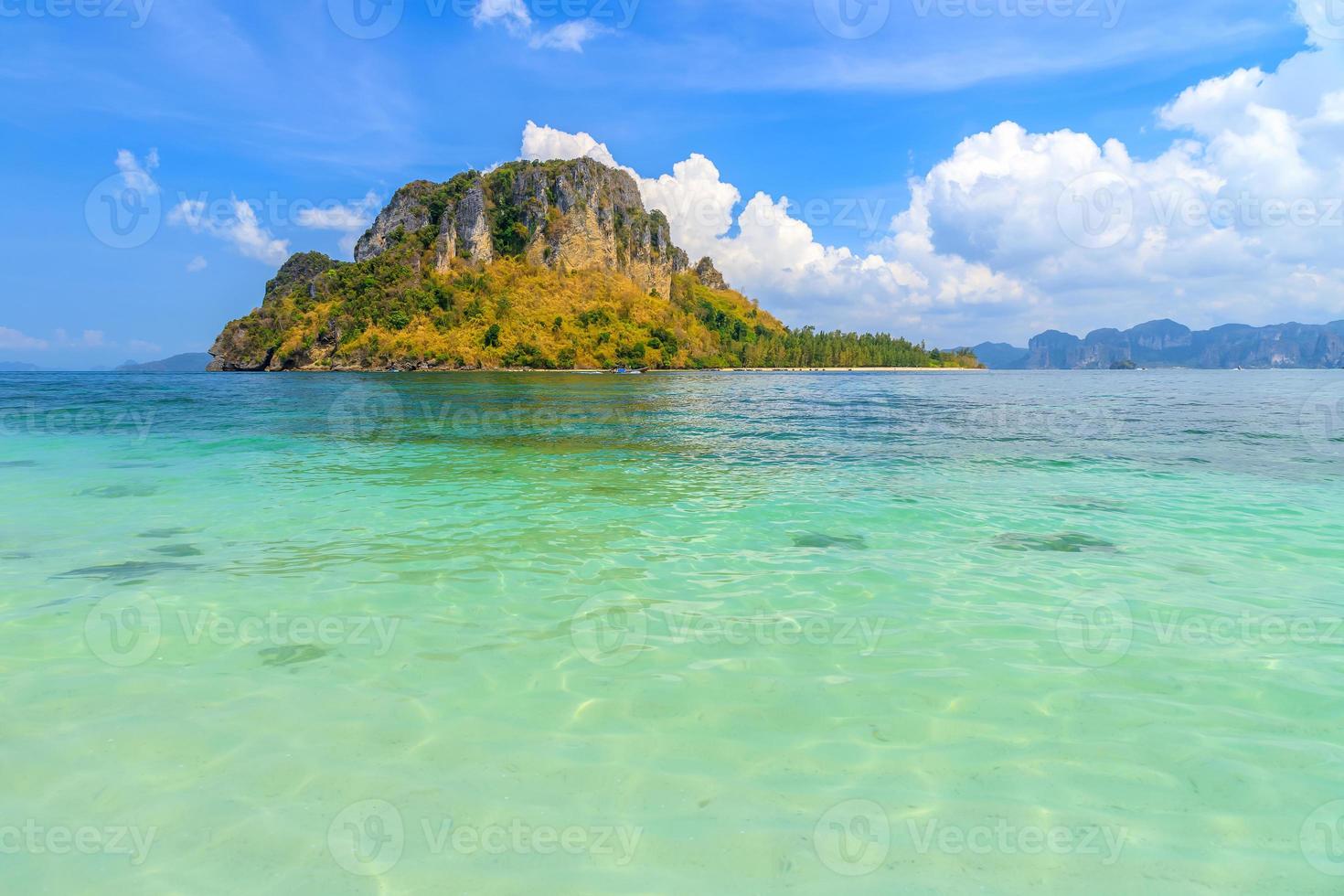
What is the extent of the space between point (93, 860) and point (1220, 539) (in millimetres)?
14981

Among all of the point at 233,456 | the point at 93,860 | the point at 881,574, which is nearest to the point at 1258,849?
the point at 881,574

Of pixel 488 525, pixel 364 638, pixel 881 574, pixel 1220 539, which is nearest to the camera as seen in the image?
pixel 364 638

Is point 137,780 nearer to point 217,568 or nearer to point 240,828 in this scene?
point 240,828

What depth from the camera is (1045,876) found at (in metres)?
3.77

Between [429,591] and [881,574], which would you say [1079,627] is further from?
[429,591]

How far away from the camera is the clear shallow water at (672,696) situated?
13.0ft

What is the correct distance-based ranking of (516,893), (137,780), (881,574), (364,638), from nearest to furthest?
(516,893), (137,780), (364,638), (881,574)

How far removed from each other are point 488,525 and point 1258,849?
1101cm

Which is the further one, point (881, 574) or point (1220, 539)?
point (1220, 539)

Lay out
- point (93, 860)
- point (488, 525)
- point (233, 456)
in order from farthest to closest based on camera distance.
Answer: point (233, 456), point (488, 525), point (93, 860)

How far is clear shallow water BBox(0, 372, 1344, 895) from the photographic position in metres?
3.97

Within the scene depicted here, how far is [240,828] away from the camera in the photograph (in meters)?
4.18

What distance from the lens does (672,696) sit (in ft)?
19.2

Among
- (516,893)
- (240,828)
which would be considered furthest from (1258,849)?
(240,828)
